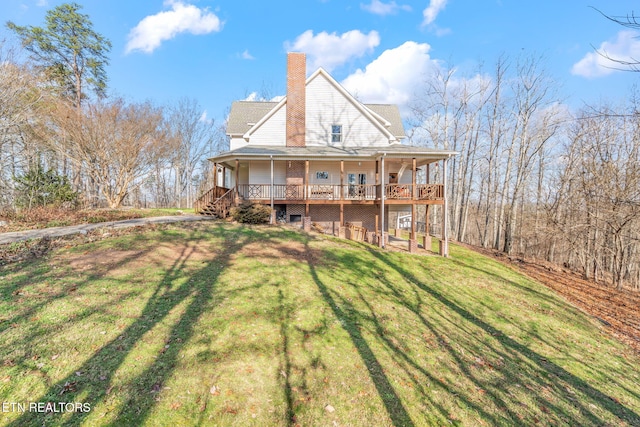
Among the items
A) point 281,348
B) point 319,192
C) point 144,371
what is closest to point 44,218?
point 319,192

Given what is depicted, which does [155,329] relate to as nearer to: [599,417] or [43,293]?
[43,293]

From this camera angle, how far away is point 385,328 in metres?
6.11

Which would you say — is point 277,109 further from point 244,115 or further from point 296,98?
point 244,115

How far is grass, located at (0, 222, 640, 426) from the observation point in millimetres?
3660

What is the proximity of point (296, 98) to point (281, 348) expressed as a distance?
16358 mm

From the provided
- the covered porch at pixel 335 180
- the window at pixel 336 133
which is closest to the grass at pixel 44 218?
the covered porch at pixel 335 180

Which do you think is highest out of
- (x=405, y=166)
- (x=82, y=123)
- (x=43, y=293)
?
(x=82, y=123)

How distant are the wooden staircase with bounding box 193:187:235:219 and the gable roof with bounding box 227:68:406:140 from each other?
13.8 ft

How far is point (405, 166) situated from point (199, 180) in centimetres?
3509

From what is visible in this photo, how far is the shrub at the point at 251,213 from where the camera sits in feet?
46.5

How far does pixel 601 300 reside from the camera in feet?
39.1

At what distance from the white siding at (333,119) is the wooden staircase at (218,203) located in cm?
619

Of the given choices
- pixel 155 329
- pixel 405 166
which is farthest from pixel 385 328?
pixel 405 166

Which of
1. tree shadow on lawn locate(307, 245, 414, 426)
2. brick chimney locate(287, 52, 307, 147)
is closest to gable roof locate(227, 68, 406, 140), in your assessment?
brick chimney locate(287, 52, 307, 147)
